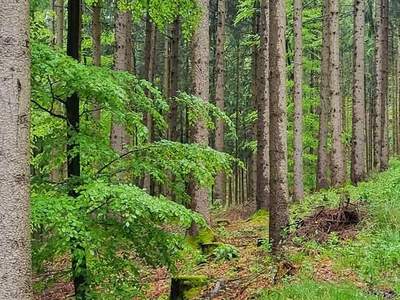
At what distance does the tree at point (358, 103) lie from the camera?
737 inches

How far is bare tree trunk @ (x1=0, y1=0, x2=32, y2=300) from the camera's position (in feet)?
14.9

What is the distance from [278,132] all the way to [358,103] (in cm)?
962

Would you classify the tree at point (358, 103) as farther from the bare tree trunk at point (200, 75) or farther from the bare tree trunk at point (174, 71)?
the bare tree trunk at point (200, 75)

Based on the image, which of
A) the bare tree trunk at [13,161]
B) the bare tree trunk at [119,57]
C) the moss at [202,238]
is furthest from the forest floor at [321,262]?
the bare tree trunk at [119,57]

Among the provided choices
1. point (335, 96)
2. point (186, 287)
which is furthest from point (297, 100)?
point (186, 287)

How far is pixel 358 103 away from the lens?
61.3 ft

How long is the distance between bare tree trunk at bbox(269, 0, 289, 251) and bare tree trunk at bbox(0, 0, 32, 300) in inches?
236

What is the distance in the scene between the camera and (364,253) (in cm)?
891

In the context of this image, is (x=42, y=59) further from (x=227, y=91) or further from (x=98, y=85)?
(x=227, y=91)

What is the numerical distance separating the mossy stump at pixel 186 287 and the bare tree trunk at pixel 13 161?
14.4 feet

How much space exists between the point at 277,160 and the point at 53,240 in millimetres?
5038

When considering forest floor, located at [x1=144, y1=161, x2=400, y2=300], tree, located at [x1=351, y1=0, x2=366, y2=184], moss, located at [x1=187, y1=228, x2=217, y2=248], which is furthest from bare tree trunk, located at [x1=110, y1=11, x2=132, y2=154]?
tree, located at [x1=351, y1=0, x2=366, y2=184]

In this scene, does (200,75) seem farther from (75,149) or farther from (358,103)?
(358,103)

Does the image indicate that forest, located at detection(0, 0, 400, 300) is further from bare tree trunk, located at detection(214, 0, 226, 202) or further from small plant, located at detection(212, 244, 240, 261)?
bare tree trunk, located at detection(214, 0, 226, 202)
